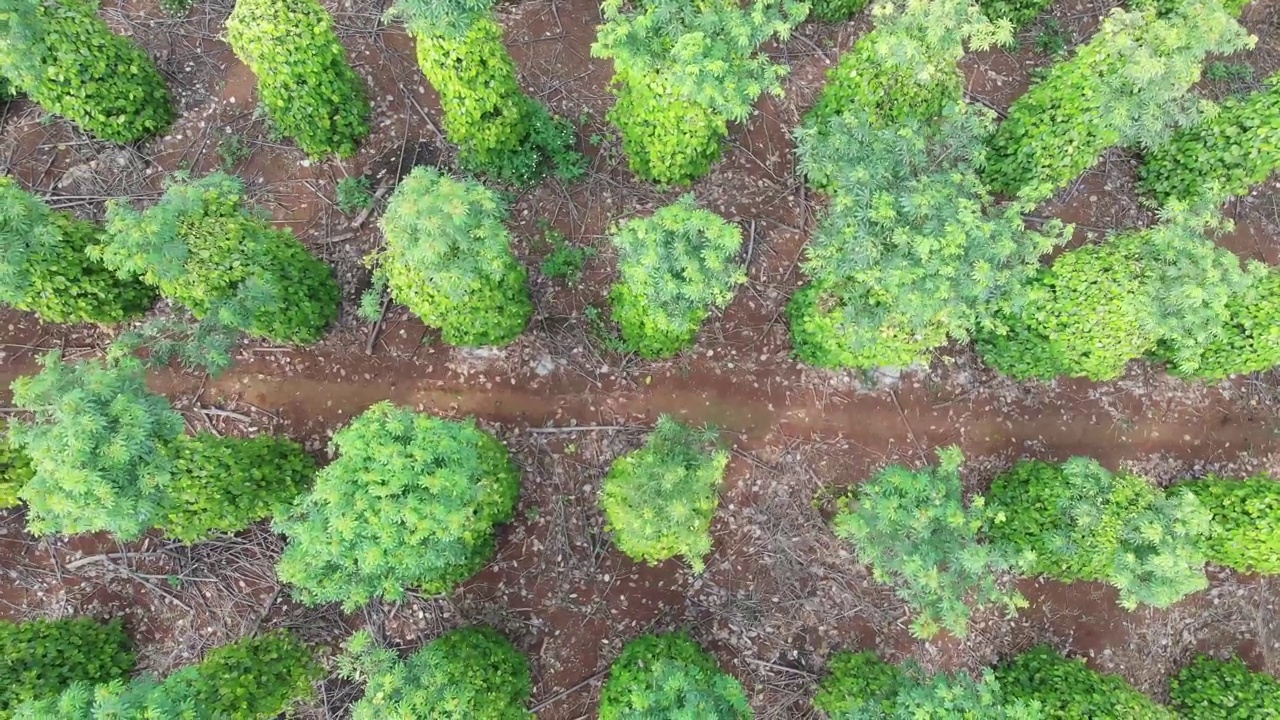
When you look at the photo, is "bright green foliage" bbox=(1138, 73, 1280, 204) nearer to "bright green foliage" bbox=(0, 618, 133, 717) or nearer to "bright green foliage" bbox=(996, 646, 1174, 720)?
"bright green foliage" bbox=(996, 646, 1174, 720)

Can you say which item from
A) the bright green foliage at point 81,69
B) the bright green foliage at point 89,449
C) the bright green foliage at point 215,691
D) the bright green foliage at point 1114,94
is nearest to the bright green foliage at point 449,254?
the bright green foliage at point 89,449

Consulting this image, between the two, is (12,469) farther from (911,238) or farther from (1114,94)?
(1114,94)

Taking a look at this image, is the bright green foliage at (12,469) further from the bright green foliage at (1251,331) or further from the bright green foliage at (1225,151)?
the bright green foliage at (1225,151)

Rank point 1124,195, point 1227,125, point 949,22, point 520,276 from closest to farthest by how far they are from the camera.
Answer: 1. point 949,22
2. point 520,276
3. point 1227,125
4. point 1124,195

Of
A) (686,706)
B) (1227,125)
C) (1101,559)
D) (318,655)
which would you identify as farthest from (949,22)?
(318,655)

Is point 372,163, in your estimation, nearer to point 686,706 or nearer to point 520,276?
point 520,276

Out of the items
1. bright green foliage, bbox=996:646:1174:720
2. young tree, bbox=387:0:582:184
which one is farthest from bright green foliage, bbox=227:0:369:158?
bright green foliage, bbox=996:646:1174:720
